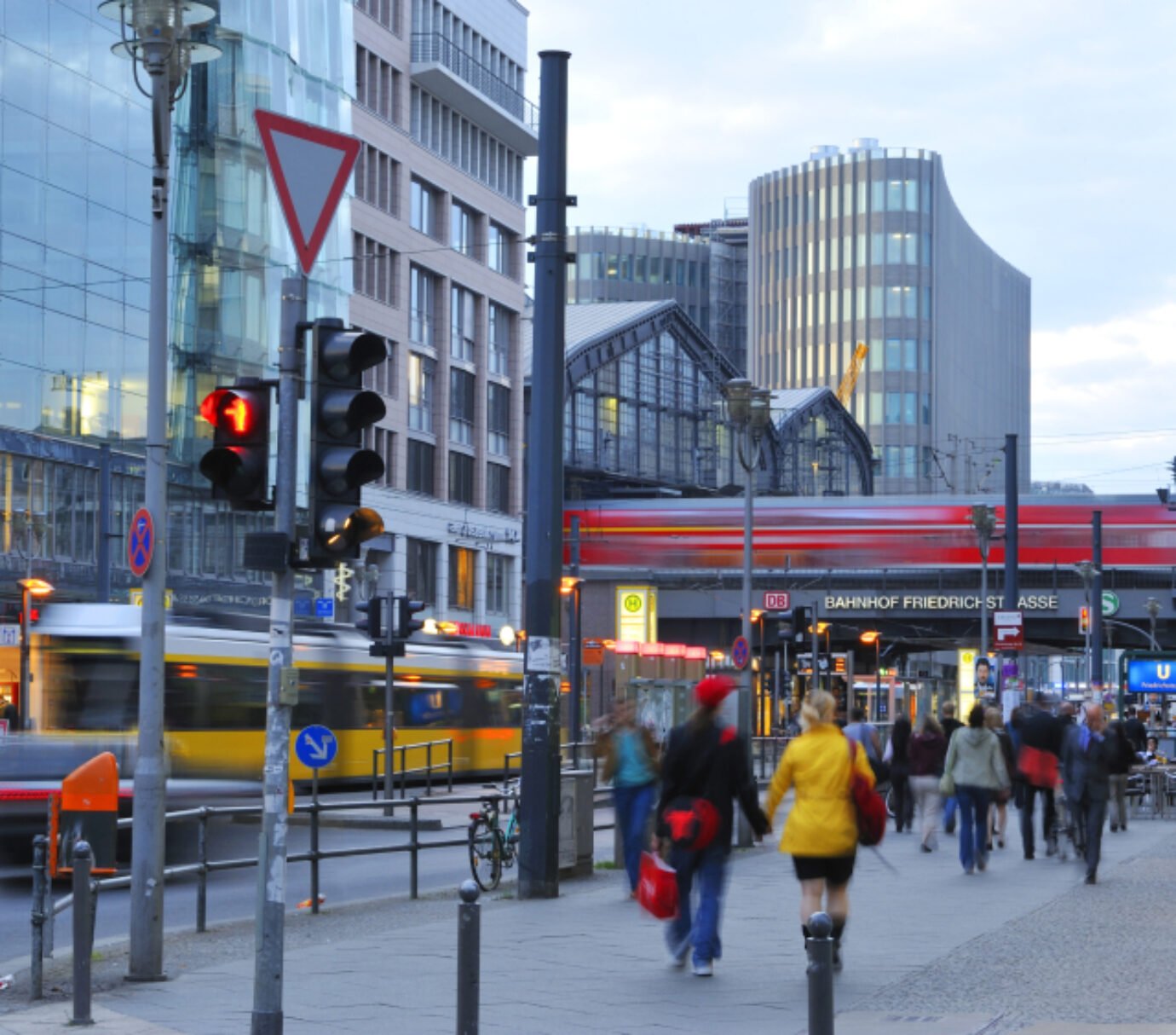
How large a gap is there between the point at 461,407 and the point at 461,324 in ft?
9.31

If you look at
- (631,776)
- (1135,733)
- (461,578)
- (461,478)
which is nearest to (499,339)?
(461,478)

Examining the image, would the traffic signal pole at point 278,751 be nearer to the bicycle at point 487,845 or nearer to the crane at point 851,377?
the bicycle at point 487,845

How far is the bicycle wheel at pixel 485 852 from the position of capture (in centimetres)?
1911

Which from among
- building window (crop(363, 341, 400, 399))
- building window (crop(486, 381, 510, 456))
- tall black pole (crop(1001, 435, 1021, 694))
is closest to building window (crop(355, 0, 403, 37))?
building window (crop(363, 341, 400, 399))

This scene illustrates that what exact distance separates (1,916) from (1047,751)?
1121 cm

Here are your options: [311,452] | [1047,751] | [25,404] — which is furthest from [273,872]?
[25,404]

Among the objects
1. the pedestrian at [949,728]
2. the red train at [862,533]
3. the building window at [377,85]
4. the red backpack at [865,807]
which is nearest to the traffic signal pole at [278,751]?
the red backpack at [865,807]

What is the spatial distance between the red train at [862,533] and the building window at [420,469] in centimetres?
746

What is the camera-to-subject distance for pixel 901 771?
91.6 feet

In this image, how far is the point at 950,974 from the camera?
12.4 meters

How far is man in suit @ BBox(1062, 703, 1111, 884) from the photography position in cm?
2000

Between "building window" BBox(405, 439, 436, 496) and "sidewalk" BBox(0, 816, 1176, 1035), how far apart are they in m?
49.8

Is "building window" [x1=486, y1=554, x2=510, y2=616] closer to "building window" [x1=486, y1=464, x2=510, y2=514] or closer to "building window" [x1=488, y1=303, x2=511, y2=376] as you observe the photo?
"building window" [x1=486, y1=464, x2=510, y2=514]

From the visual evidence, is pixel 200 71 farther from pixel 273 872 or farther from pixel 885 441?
pixel 885 441
